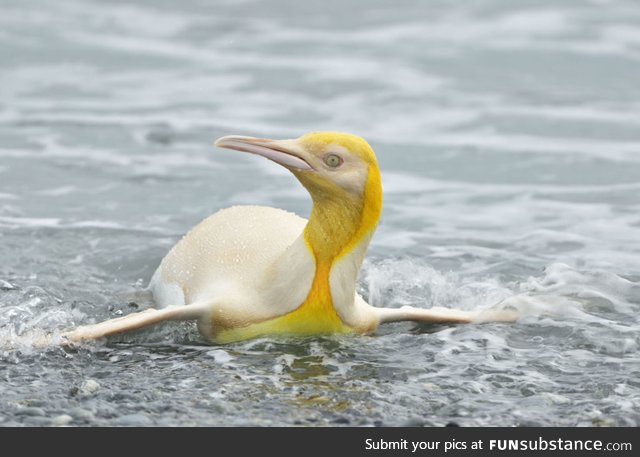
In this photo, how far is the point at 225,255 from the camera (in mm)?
7223

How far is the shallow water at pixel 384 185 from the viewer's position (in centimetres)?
607

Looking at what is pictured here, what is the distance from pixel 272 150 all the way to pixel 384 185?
16.5 feet

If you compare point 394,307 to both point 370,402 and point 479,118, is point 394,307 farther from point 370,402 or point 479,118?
point 479,118

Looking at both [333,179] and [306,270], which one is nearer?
[333,179]

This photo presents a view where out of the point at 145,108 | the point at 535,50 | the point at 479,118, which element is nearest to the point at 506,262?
the point at 479,118

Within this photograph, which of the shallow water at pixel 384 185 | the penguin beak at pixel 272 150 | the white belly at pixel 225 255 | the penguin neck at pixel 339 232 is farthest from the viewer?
the white belly at pixel 225 255

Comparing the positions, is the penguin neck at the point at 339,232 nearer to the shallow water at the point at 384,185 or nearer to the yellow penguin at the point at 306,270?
the yellow penguin at the point at 306,270

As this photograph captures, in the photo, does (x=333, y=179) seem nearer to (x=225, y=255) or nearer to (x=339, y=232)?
(x=339, y=232)

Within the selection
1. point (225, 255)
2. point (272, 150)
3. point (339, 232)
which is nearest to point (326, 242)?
point (339, 232)

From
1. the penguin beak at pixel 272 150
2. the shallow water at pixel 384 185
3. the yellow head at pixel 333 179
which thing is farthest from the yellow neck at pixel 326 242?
the penguin beak at pixel 272 150

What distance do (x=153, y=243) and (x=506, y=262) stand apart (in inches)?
106

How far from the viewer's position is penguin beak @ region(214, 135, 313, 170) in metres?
6.48

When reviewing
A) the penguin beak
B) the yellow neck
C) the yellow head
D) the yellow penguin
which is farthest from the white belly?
the penguin beak

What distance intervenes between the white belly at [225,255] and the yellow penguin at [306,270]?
11 mm
